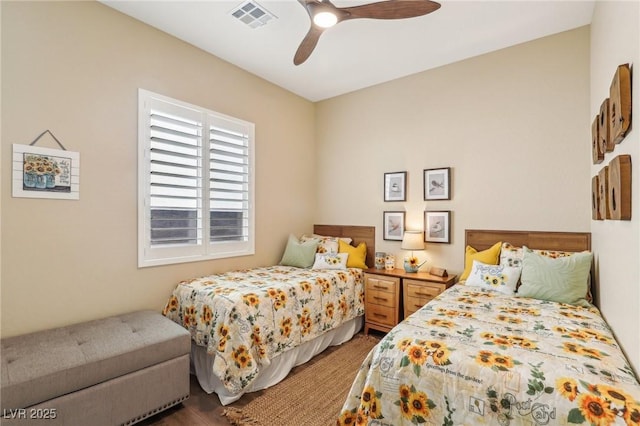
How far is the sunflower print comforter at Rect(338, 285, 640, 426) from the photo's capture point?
1.17m

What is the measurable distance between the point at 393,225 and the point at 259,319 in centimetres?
207

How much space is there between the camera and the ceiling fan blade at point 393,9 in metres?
1.90

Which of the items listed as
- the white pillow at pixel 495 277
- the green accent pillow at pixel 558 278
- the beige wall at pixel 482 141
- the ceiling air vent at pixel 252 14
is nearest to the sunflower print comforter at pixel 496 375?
A: the green accent pillow at pixel 558 278

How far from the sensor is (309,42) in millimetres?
2293

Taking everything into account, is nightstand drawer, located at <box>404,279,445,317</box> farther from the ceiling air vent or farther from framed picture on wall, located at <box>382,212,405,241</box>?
the ceiling air vent

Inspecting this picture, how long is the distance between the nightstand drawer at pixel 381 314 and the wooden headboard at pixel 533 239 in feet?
3.59

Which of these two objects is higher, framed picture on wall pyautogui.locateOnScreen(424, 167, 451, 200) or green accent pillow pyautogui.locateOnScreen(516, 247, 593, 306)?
framed picture on wall pyautogui.locateOnScreen(424, 167, 451, 200)

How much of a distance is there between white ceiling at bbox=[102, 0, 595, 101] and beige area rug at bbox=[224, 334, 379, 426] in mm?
3015

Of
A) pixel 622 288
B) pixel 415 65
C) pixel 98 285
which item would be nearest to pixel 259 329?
pixel 98 285

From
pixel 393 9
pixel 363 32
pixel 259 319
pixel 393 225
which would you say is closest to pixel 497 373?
pixel 259 319

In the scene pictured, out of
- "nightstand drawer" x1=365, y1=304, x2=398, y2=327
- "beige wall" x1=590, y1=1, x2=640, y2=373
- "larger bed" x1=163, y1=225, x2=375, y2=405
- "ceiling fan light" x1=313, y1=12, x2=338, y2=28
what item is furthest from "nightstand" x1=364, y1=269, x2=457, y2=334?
"ceiling fan light" x1=313, y1=12, x2=338, y2=28

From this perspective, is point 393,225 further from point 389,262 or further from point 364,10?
point 364,10

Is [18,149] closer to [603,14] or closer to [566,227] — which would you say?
[603,14]

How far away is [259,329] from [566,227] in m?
2.82
